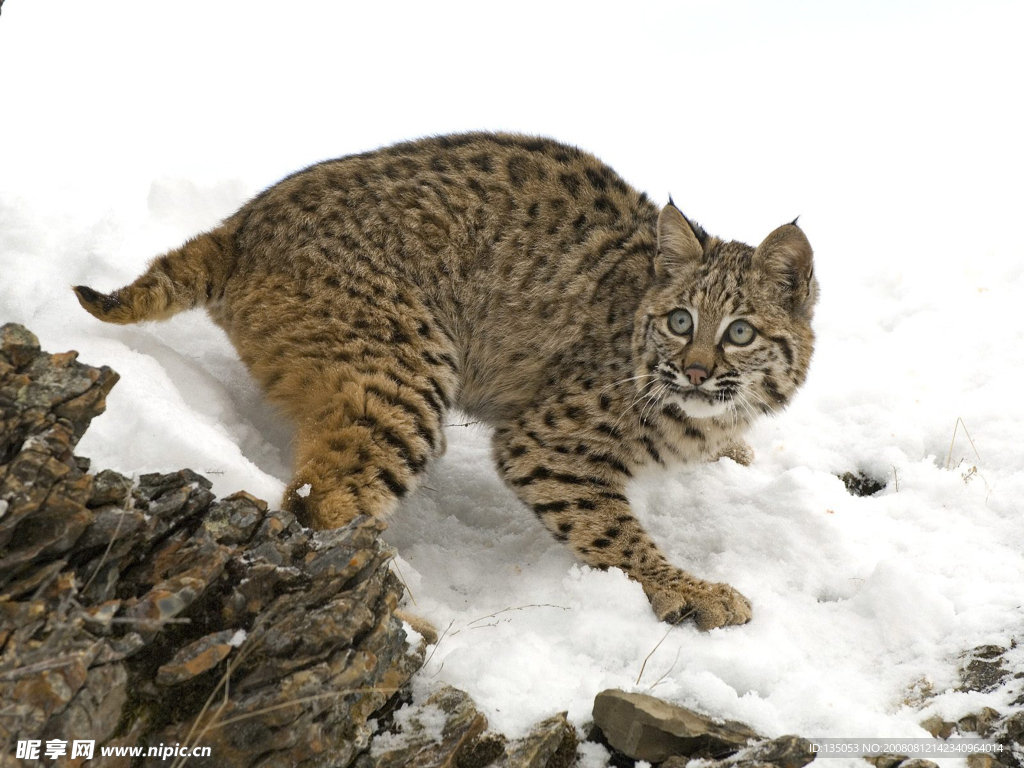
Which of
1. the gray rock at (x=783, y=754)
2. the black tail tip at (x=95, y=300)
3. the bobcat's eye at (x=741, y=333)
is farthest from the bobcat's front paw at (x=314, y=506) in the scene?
the bobcat's eye at (x=741, y=333)

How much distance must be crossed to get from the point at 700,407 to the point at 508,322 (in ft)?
4.04

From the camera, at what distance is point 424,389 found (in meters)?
4.54

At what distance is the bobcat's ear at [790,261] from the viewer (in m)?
4.48

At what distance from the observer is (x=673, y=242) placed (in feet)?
15.5

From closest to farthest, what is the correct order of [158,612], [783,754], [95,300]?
[158,612] → [783,754] → [95,300]

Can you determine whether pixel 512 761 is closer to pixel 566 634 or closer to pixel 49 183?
pixel 566 634

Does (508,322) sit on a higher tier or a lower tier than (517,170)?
lower

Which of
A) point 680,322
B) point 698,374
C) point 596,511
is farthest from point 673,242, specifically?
point 596,511

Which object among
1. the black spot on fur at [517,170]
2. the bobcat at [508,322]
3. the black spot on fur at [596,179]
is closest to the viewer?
the bobcat at [508,322]

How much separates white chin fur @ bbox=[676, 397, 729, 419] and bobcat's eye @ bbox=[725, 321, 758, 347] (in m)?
0.31

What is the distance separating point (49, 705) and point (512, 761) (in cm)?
141

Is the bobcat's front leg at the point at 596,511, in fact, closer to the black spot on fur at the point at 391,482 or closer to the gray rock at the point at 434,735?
the black spot on fur at the point at 391,482

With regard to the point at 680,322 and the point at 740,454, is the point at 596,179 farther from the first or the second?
the point at 740,454

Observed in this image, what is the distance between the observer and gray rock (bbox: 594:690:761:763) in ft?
10.2
